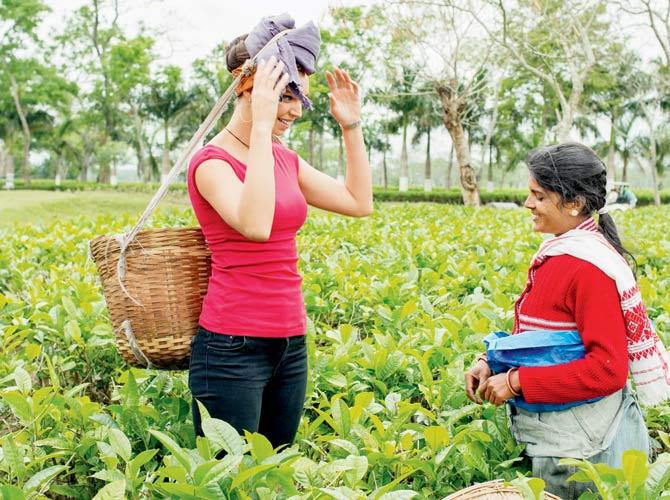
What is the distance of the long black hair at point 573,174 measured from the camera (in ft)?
6.63

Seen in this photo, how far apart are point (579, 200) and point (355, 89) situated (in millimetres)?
802

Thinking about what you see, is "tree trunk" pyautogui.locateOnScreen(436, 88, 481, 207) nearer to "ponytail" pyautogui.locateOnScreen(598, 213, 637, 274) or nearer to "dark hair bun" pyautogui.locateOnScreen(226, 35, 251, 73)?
"ponytail" pyautogui.locateOnScreen(598, 213, 637, 274)

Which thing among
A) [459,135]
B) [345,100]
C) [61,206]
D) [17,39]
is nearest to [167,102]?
[17,39]

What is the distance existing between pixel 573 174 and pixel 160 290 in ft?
4.02

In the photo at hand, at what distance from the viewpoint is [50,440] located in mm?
2289

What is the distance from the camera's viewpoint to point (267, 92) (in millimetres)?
1862

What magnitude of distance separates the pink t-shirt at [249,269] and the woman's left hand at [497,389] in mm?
569

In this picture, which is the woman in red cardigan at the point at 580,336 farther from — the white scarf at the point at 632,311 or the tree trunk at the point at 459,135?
the tree trunk at the point at 459,135

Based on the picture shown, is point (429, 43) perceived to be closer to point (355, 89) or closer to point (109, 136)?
point (355, 89)

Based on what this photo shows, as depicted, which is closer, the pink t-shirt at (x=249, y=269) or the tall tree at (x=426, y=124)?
the pink t-shirt at (x=249, y=269)

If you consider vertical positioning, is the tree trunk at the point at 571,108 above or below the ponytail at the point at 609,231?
above

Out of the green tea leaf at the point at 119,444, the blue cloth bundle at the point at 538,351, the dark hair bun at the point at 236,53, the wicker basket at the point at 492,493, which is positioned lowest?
the wicker basket at the point at 492,493

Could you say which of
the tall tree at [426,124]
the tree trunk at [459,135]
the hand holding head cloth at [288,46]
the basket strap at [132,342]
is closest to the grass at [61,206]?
the tree trunk at [459,135]

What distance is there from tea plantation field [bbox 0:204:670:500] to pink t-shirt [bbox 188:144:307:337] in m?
0.31
